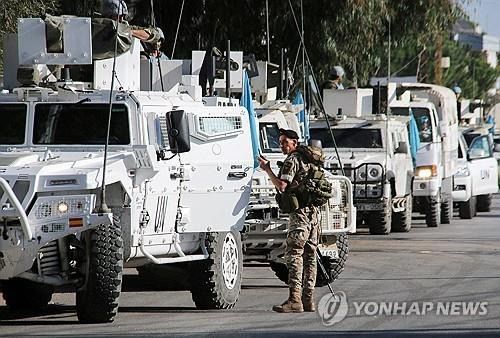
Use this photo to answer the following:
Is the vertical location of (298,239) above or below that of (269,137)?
below

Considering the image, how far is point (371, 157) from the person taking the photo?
79.2 ft

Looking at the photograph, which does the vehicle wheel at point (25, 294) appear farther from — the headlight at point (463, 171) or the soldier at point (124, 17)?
the headlight at point (463, 171)

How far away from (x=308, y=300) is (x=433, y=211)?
571 inches

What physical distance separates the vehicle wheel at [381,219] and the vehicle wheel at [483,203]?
937cm

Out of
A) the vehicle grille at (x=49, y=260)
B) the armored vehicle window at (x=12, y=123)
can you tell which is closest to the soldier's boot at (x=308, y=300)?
the vehicle grille at (x=49, y=260)

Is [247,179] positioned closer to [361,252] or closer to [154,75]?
[154,75]

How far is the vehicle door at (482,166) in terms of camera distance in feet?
102

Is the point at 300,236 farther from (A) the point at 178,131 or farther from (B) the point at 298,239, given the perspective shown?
(A) the point at 178,131

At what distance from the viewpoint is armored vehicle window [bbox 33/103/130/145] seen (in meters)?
13.2

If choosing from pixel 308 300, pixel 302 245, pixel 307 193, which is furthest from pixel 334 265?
pixel 307 193

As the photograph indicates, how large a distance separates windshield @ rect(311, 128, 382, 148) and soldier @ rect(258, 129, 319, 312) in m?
11.2

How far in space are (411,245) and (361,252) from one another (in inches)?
67.9

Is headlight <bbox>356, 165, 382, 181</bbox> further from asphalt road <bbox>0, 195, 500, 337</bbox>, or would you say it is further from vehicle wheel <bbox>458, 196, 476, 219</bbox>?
vehicle wheel <bbox>458, 196, 476, 219</bbox>

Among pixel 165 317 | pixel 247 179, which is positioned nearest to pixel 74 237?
pixel 165 317
